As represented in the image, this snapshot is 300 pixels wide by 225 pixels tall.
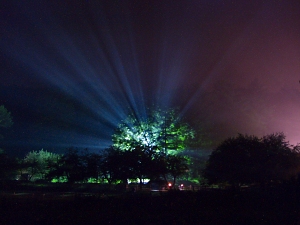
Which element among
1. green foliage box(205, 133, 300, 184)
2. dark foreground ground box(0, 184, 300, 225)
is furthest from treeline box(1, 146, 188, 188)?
dark foreground ground box(0, 184, 300, 225)

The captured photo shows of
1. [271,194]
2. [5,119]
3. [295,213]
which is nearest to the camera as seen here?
[295,213]

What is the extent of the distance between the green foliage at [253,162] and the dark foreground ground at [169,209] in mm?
7671

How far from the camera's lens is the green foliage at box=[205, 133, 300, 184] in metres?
35.8

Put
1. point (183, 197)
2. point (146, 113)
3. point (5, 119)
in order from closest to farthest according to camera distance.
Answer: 1. point (183, 197)
2. point (146, 113)
3. point (5, 119)

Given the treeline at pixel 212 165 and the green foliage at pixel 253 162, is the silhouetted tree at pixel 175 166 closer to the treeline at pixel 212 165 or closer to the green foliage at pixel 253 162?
the treeline at pixel 212 165

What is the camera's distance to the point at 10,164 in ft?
163

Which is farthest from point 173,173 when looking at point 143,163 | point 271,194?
point 271,194

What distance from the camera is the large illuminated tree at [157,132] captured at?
182 feet

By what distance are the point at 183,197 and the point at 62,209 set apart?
30.0 feet

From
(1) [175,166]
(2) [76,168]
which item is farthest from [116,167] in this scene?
(1) [175,166]

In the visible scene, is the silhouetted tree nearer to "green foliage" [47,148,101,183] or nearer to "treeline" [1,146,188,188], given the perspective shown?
"treeline" [1,146,188,188]

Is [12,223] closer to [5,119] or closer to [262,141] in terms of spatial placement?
[262,141]

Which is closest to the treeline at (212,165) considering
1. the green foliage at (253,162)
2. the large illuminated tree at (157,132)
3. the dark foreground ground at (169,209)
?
the green foliage at (253,162)

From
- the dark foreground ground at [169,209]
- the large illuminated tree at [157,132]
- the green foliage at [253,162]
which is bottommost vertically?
the dark foreground ground at [169,209]
